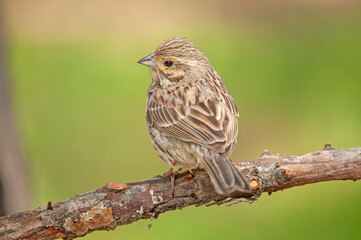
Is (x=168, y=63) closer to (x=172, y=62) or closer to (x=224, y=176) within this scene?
(x=172, y=62)

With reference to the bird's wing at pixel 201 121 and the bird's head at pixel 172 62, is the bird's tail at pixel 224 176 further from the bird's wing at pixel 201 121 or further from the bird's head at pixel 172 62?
the bird's head at pixel 172 62

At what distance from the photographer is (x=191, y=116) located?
18.0 ft

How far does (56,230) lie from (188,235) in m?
3.69

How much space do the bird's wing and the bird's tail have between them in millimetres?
92

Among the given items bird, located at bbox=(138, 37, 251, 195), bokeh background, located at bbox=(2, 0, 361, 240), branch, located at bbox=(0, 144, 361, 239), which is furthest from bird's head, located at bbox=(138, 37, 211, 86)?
bokeh background, located at bbox=(2, 0, 361, 240)

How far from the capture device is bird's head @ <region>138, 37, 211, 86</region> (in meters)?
5.94

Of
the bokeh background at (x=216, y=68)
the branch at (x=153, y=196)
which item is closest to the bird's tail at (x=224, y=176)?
the branch at (x=153, y=196)

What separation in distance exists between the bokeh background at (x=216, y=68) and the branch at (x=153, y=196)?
3.15m

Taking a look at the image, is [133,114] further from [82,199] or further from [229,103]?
[82,199]

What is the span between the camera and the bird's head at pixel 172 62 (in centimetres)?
594

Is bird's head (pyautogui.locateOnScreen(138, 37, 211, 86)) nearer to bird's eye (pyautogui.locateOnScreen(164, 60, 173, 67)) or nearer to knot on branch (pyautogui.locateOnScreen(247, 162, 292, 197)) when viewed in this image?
bird's eye (pyautogui.locateOnScreen(164, 60, 173, 67))

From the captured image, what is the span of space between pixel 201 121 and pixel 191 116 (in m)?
0.16

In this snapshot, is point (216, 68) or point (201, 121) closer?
point (201, 121)

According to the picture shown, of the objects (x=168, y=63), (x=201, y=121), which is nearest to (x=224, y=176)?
(x=201, y=121)
